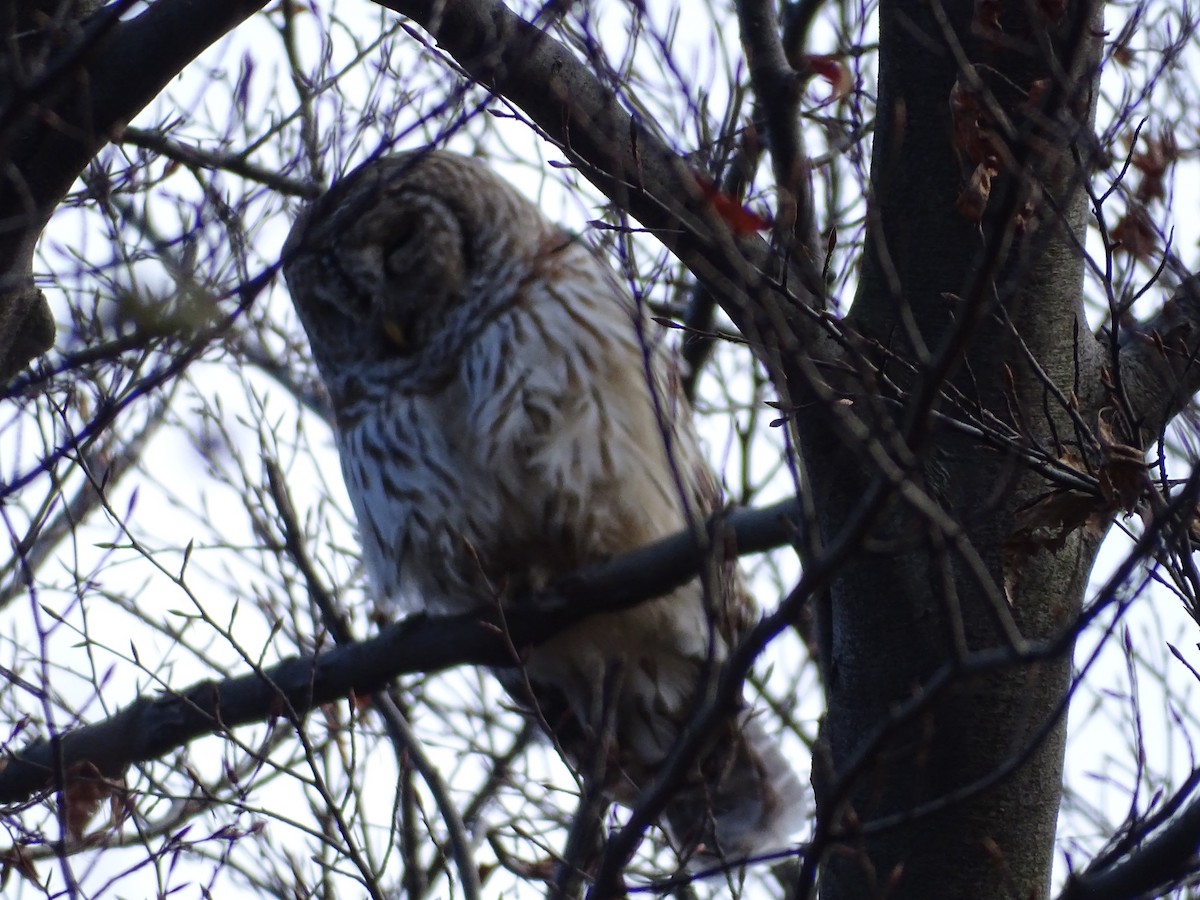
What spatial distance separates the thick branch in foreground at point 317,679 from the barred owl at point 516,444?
0.94 feet

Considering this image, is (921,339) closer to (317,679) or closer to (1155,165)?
(1155,165)

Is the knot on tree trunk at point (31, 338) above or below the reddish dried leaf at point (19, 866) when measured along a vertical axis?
above

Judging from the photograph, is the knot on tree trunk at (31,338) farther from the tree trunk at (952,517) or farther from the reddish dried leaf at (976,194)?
the reddish dried leaf at (976,194)

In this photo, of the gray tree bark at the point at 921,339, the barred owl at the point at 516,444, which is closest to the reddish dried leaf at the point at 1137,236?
the gray tree bark at the point at 921,339

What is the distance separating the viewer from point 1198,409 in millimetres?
3109

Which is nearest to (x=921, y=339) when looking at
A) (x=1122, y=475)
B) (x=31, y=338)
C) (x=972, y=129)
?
(x=972, y=129)

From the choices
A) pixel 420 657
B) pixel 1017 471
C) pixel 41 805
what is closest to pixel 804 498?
pixel 1017 471

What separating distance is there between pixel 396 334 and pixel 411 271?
0.27 m

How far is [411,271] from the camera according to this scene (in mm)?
5164

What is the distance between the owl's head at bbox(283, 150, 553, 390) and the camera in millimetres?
5016

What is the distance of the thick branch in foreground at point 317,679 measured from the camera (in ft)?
12.3

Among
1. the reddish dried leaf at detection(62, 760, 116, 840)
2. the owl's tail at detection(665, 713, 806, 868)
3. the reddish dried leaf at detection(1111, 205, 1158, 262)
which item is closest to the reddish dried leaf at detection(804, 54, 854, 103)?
the reddish dried leaf at detection(1111, 205, 1158, 262)

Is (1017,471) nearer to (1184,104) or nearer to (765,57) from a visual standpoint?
(765,57)

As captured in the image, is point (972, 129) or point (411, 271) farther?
point (411, 271)
